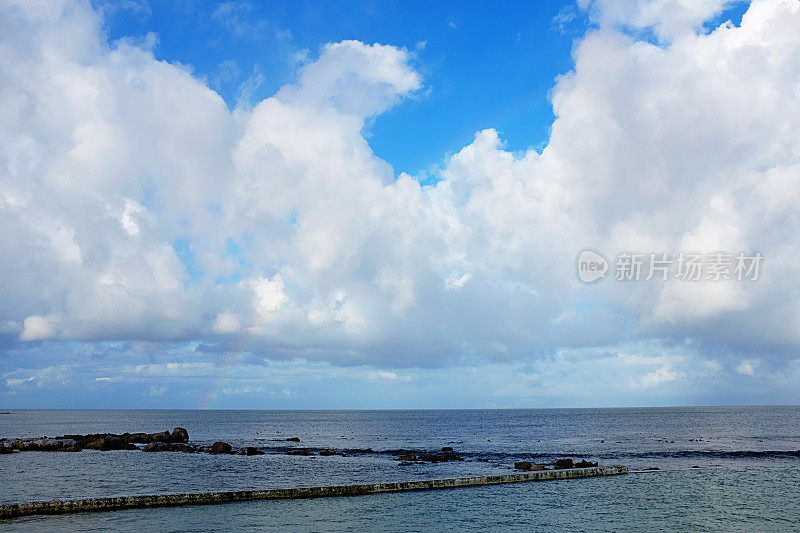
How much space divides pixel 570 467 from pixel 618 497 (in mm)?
17809

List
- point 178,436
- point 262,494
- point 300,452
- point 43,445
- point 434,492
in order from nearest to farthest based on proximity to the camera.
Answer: point 262,494 → point 434,492 → point 300,452 → point 43,445 → point 178,436

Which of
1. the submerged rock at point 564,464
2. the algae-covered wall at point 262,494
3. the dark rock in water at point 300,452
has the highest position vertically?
the algae-covered wall at point 262,494

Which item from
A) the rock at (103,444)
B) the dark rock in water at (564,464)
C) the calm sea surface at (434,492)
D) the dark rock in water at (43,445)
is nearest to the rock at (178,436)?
the rock at (103,444)

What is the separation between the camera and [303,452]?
9812cm

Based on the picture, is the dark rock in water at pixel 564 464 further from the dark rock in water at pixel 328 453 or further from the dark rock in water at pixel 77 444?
the dark rock in water at pixel 77 444

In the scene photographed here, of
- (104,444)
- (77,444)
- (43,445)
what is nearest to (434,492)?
(104,444)

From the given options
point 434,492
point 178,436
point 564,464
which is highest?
point 434,492

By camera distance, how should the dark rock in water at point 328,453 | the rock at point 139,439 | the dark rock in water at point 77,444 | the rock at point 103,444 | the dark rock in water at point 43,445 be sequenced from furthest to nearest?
the rock at point 139,439
the rock at point 103,444
the dark rock in water at point 77,444
the dark rock in water at point 43,445
the dark rock in water at point 328,453

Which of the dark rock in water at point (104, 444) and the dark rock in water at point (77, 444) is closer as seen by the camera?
the dark rock in water at point (77, 444)

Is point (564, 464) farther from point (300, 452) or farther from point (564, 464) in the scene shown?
point (300, 452)

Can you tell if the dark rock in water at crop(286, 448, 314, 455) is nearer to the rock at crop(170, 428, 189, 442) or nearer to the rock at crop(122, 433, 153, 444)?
the rock at crop(170, 428, 189, 442)

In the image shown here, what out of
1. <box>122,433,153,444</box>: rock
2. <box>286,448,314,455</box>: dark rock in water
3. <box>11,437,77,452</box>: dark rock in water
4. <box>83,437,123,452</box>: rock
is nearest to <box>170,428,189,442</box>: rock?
<box>122,433,153,444</box>: rock

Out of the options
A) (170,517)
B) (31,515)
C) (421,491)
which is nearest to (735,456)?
(421,491)

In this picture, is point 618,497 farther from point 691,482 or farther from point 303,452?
point 303,452
